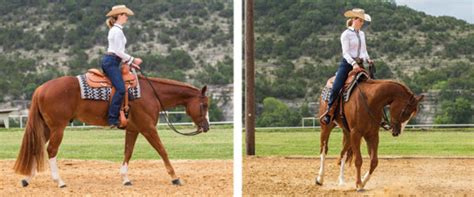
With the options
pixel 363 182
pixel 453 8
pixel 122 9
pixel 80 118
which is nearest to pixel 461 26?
pixel 453 8

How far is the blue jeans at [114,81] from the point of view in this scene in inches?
179

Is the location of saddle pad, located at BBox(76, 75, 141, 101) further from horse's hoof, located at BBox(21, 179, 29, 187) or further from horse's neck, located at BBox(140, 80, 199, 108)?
horse's hoof, located at BBox(21, 179, 29, 187)

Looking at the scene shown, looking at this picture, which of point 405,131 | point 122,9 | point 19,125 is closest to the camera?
point 405,131

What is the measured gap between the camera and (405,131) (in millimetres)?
4227

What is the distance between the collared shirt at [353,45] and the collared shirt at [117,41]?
1.25 m

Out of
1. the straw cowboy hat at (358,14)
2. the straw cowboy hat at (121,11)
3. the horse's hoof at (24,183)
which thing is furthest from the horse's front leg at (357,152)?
the horse's hoof at (24,183)

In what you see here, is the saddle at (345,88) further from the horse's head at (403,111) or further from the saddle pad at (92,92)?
the saddle pad at (92,92)

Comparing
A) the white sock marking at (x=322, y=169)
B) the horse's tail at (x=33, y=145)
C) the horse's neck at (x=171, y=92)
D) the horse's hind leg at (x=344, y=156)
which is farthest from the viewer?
the horse's neck at (x=171, y=92)

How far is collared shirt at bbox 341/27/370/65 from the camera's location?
4180 mm

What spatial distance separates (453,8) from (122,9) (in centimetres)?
186

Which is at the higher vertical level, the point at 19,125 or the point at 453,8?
the point at 453,8

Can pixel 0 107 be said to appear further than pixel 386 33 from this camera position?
Yes

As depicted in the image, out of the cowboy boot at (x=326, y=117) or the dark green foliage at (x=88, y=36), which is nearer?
the cowboy boot at (x=326, y=117)

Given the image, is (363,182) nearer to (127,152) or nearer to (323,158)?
(323,158)
